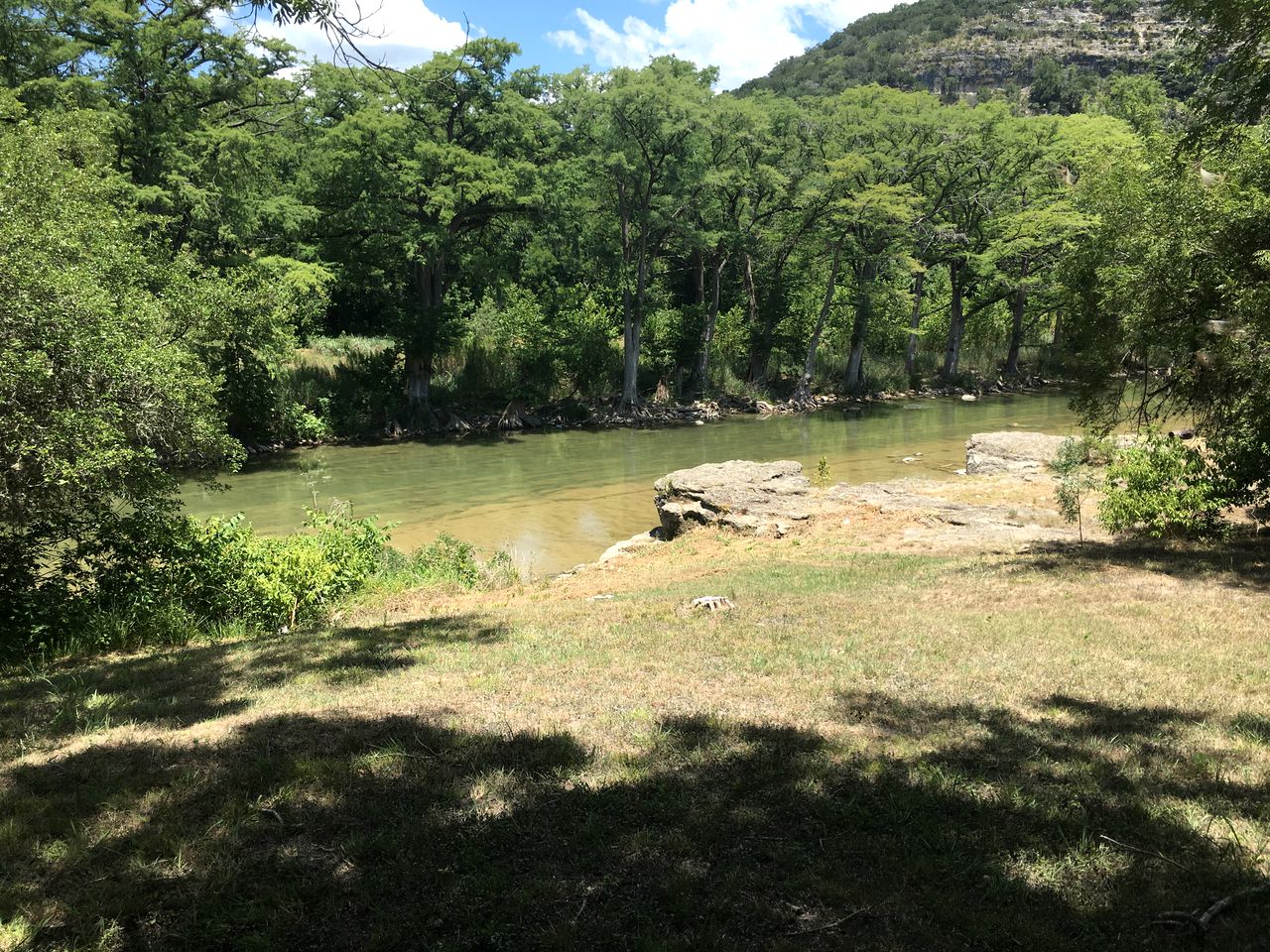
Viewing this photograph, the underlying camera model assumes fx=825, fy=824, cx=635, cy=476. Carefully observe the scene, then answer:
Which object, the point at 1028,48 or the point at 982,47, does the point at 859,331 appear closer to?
the point at 1028,48

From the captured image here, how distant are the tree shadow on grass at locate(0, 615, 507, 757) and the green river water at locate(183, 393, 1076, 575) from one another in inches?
265

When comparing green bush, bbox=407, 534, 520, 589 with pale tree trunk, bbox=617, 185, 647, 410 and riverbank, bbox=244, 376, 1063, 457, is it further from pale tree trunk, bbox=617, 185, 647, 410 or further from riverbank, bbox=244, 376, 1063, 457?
pale tree trunk, bbox=617, 185, 647, 410

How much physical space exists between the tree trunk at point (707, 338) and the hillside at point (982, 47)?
10050 cm

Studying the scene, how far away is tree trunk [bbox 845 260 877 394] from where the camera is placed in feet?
141

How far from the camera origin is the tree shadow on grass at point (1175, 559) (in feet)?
33.1

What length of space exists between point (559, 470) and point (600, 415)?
37.9 feet

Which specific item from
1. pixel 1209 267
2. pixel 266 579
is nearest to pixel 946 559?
pixel 1209 267

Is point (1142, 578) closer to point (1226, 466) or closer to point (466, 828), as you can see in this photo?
point (1226, 466)

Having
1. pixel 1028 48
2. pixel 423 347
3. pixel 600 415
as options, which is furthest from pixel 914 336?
pixel 1028 48

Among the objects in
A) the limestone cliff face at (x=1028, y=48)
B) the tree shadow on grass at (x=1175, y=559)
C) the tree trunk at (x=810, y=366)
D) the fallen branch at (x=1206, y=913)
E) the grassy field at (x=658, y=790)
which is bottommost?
the tree shadow on grass at (x=1175, y=559)

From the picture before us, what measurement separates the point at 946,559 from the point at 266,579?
377 inches

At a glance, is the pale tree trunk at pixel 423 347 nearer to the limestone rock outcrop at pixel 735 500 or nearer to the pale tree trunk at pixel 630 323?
the pale tree trunk at pixel 630 323

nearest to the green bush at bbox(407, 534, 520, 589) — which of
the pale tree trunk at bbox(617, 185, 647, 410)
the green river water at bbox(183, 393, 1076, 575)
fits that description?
the green river water at bbox(183, 393, 1076, 575)

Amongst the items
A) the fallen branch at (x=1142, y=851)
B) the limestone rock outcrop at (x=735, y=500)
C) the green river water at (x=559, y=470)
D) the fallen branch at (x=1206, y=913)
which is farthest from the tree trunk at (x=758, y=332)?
the fallen branch at (x=1206, y=913)
